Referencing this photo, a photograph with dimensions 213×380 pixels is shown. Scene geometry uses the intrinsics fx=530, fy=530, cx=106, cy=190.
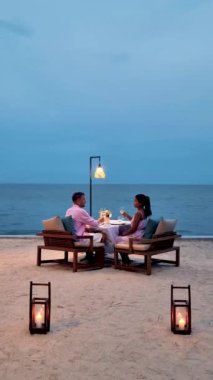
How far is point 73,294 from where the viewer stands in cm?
582

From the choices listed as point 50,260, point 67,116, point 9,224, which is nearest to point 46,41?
point 67,116

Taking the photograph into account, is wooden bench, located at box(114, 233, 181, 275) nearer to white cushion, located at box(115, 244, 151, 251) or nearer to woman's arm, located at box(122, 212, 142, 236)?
white cushion, located at box(115, 244, 151, 251)

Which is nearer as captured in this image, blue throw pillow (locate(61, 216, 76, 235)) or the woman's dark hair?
blue throw pillow (locate(61, 216, 76, 235))

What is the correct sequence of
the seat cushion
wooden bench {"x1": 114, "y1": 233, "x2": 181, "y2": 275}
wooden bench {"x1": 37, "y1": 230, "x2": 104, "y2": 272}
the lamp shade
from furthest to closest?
the lamp shade → the seat cushion → wooden bench {"x1": 37, "y1": 230, "x2": 104, "y2": 272} → wooden bench {"x1": 114, "y1": 233, "x2": 181, "y2": 275}

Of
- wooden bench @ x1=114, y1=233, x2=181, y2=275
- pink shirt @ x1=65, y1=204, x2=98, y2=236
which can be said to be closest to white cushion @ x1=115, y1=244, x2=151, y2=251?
wooden bench @ x1=114, y1=233, x2=181, y2=275

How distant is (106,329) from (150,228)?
117 inches

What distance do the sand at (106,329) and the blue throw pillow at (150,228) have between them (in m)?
0.54

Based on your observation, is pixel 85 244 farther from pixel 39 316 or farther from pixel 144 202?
pixel 39 316

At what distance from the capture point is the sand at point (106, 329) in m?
3.64

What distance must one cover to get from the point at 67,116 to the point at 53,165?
20361 millimetres

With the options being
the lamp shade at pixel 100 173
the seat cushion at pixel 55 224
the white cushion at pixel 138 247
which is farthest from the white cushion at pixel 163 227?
the lamp shade at pixel 100 173

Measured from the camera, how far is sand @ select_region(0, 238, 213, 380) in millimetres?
3643

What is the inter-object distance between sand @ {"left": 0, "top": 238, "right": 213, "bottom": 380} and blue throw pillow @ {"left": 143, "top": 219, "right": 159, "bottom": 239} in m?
0.54

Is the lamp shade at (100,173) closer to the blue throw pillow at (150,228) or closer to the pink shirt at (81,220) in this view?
the pink shirt at (81,220)
